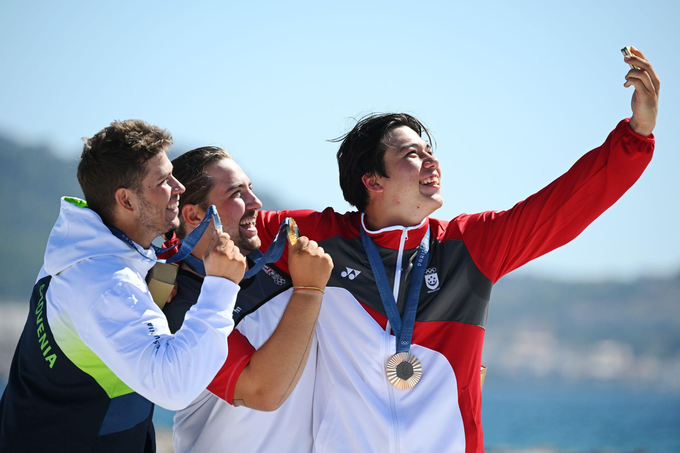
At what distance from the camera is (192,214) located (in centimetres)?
415

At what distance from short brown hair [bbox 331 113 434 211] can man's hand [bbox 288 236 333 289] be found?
926 millimetres

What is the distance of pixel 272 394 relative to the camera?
3.41 meters

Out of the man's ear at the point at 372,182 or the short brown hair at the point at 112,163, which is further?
the man's ear at the point at 372,182

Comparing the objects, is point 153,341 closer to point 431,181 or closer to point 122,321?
point 122,321

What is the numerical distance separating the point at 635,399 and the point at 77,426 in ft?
274

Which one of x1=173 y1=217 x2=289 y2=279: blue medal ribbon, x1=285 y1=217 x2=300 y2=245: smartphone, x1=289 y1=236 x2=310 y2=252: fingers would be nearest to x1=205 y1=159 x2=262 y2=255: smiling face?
x1=173 y1=217 x2=289 y2=279: blue medal ribbon

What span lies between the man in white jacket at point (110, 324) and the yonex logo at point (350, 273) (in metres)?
1.09

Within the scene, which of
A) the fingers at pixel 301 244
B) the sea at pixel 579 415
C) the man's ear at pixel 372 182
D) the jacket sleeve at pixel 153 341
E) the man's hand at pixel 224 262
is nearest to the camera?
the jacket sleeve at pixel 153 341

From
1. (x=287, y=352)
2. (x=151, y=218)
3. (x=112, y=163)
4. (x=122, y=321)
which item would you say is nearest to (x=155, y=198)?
(x=151, y=218)

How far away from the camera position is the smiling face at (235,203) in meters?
4.07

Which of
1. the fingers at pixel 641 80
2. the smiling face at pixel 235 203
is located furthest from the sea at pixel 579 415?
the smiling face at pixel 235 203

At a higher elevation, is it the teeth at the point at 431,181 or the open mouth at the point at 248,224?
the teeth at the point at 431,181

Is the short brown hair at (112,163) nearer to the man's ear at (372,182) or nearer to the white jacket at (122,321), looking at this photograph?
the white jacket at (122,321)

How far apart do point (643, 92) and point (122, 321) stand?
9.37ft
